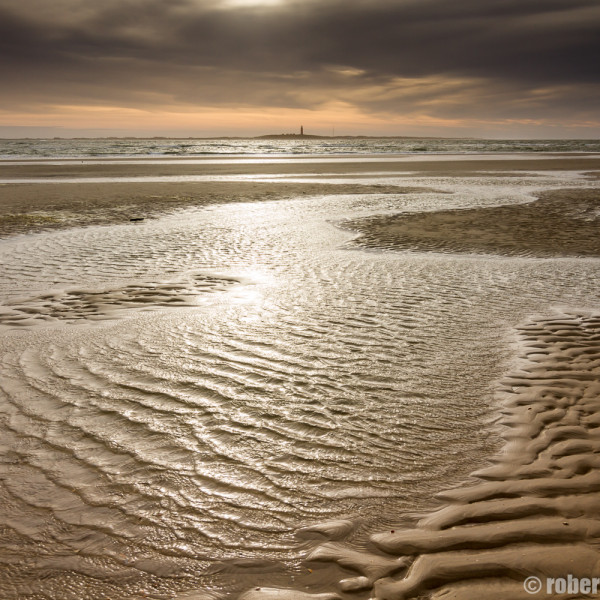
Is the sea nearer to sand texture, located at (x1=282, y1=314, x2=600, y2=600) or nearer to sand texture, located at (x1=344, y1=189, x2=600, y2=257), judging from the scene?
sand texture, located at (x1=344, y1=189, x2=600, y2=257)

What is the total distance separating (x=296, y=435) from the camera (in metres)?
4.08

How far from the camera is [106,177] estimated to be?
3052cm

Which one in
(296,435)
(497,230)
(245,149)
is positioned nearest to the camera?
(296,435)

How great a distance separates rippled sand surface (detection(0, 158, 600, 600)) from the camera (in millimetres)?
2832

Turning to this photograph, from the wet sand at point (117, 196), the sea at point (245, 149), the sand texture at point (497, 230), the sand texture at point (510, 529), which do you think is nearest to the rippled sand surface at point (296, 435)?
the sand texture at point (510, 529)

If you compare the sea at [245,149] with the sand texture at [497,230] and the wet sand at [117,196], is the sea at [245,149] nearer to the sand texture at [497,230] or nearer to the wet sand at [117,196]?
the wet sand at [117,196]

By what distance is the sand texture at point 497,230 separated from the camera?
11.5 meters

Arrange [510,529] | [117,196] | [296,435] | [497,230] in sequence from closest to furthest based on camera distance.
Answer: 1. [510,529]
2. [296,435]
3. [497,230]
4. [117,196]

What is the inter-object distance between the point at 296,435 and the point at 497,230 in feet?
36.0

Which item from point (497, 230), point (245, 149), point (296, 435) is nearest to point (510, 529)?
point (296, 435)

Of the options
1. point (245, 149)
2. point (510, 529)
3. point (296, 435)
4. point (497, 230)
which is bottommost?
point (510, 529)

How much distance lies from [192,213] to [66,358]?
38.7 ft

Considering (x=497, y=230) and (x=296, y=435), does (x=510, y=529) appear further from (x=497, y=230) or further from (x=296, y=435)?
(x=497, y=230)

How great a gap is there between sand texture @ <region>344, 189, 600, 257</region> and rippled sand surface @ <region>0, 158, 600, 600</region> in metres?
2.82
